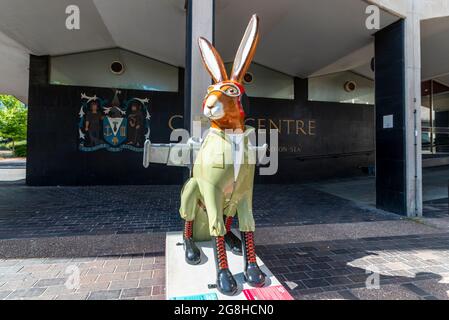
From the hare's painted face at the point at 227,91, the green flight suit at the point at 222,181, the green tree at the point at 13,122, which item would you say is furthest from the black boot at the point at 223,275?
the green tree at the point at 13,122

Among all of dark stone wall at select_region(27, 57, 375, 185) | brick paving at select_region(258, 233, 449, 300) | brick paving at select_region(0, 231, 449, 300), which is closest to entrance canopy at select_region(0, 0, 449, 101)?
dark stone wall at select_region(27, 57, 375, 185)

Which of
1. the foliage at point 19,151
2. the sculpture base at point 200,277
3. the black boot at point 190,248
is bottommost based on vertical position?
the sculpture base at point 200,277

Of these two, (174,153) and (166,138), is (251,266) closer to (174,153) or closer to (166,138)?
(174,153)

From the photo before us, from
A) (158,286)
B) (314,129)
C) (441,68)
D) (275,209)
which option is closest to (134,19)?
(275,209)

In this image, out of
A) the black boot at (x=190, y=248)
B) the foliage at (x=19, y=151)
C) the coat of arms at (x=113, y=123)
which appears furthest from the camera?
the foliage at (x=19, y=151)

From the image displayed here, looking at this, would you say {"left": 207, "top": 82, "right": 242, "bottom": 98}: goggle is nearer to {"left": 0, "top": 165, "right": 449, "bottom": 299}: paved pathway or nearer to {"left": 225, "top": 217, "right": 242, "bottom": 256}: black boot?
{"left": 225, "top": 217, "right": 242, "bottom": 256}: black boot

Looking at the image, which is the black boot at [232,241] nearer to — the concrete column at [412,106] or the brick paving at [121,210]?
the brick paving at [121,210]

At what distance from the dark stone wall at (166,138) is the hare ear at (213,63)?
6402 millimetres

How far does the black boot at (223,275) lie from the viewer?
2112 millimetres

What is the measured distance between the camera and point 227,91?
2.38 m

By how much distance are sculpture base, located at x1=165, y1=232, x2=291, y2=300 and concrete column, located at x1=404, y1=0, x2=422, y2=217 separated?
4.32 m

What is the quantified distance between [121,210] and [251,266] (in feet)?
13.3

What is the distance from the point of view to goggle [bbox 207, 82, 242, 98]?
7.79ft

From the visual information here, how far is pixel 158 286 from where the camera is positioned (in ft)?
8.52
